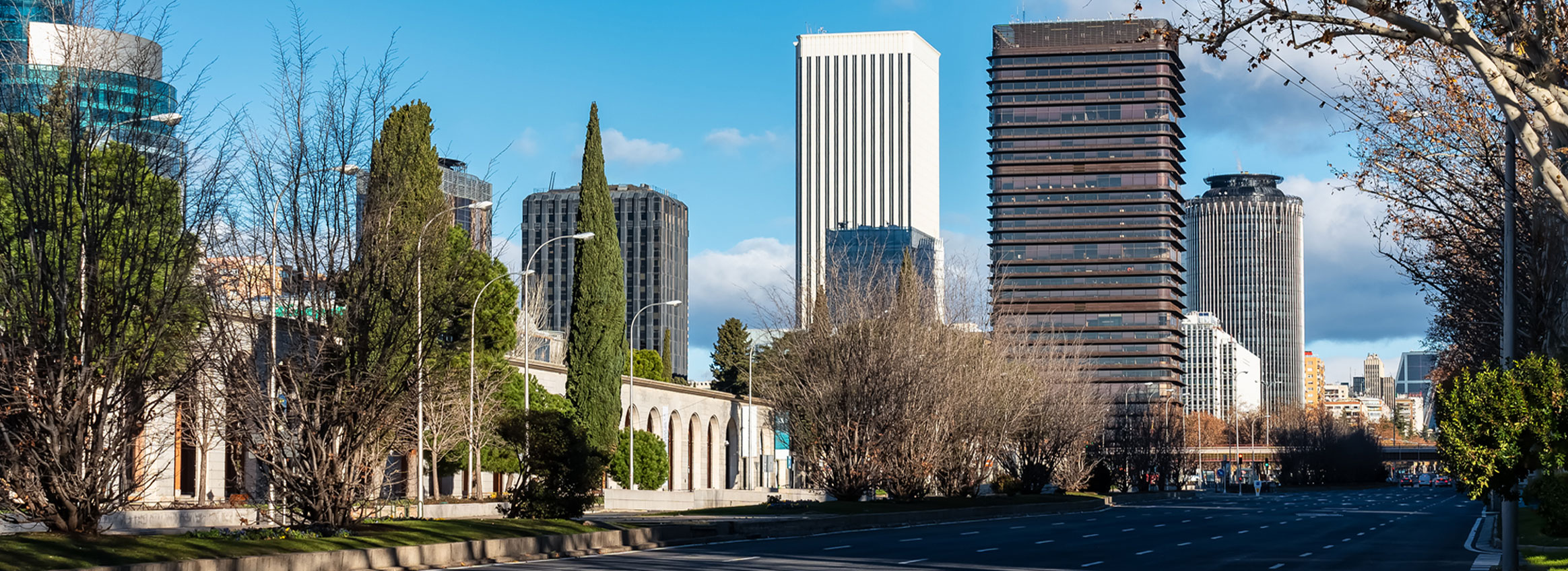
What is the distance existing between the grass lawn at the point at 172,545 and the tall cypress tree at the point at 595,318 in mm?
28881

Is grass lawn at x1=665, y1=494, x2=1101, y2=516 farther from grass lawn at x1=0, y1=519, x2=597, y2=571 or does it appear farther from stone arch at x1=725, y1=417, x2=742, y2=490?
stone arch at x1=725, y1=417, x2=742, y2=490

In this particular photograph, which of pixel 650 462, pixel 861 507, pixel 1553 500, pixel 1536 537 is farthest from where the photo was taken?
pixel 650 462

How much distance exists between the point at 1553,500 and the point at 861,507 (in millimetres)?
19482

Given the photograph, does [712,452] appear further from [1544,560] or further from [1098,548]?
[1544,560]

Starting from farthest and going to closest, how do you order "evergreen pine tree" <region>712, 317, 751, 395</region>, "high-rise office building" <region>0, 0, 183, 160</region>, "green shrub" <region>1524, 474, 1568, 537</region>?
1. "evergreen pine tree" <region>712, 317, 751, 395</region>
2. "green shrub" <region>1524, 474, 1568, 537</region>
3. "high-rise office building" <region>0, 0, 183, 160</region>

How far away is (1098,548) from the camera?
30953 mm

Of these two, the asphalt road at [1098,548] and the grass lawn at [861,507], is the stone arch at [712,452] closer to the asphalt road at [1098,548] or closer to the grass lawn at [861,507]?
the grass lawn at [861,507]

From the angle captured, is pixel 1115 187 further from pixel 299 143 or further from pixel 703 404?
pixel 299 143

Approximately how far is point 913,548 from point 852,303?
20.4 metres

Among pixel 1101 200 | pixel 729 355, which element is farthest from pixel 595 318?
pixel 1101 200

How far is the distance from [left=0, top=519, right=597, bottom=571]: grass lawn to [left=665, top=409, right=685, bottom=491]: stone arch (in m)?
51.7

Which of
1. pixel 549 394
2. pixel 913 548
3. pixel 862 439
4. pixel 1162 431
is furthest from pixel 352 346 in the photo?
pixel 1162 431

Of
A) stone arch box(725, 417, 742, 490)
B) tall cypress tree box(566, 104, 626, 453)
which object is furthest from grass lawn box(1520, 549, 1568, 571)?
stone arch box(725, 417, 742, 490)

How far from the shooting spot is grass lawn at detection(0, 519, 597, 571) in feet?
58.8
